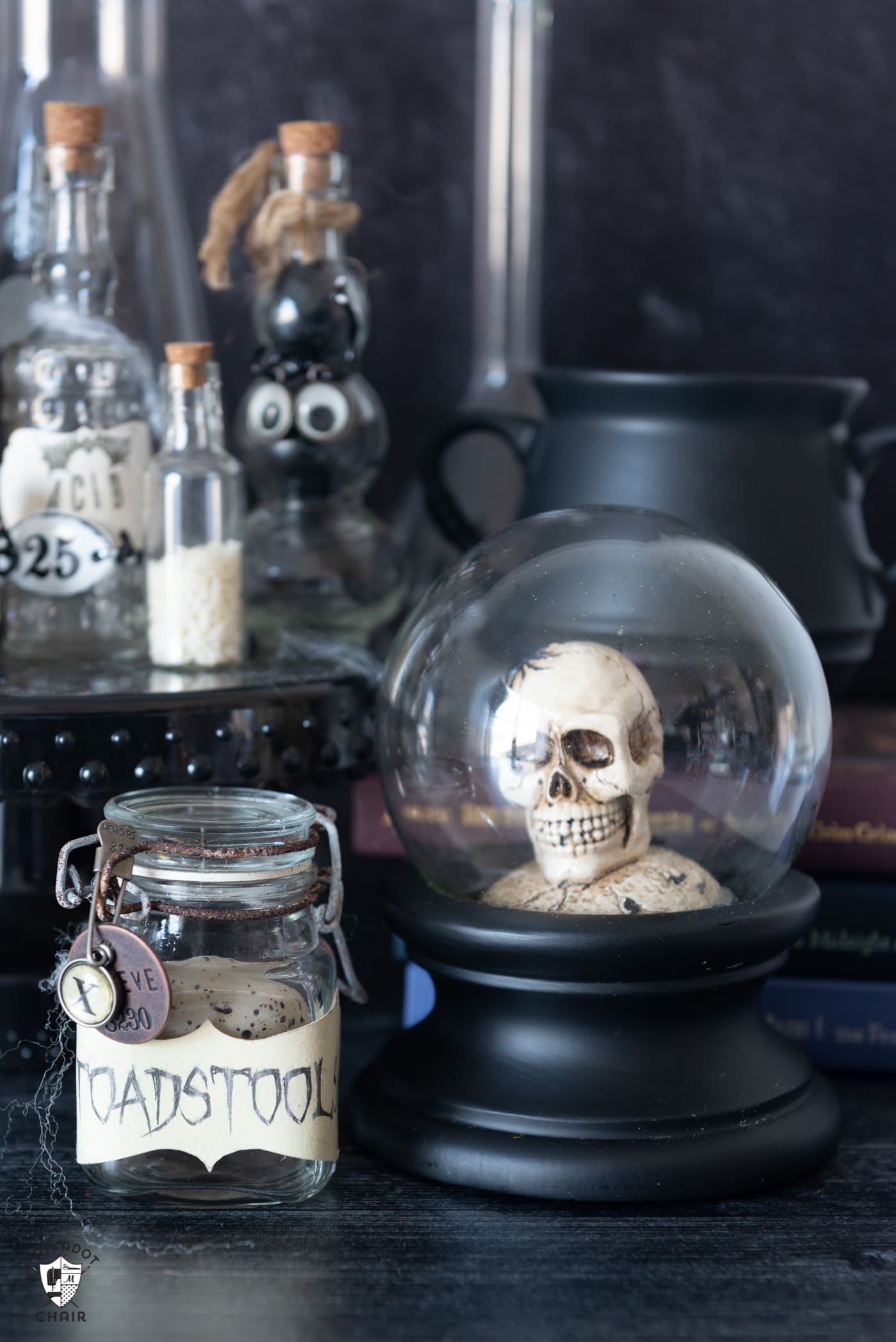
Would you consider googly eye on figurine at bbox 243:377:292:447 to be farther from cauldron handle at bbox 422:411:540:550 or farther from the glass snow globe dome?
the glass snow globe dome

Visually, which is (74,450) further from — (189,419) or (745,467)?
(745,467)

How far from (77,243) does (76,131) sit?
58 millimetres

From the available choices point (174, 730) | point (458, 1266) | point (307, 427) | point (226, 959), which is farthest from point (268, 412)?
point (458, 1266)

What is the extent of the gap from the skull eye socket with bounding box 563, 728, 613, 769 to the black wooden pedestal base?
63mm

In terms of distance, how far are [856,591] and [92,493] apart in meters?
0.43

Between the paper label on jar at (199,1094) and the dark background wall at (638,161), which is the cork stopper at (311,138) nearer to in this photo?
the dark background wall at (638,161)

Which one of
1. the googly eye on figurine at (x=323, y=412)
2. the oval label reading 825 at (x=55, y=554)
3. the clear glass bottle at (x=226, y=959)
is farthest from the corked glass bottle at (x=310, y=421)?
the clear glass bottle at (x=226, y=959)

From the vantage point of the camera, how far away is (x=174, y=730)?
0.66m

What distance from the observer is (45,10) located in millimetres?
915

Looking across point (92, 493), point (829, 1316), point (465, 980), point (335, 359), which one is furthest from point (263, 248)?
point (829, 1316)

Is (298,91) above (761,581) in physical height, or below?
above

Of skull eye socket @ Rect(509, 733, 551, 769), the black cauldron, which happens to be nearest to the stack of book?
the black cauldron

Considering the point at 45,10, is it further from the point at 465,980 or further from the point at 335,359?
the point at 465,980

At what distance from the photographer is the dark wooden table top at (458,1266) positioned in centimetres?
52
